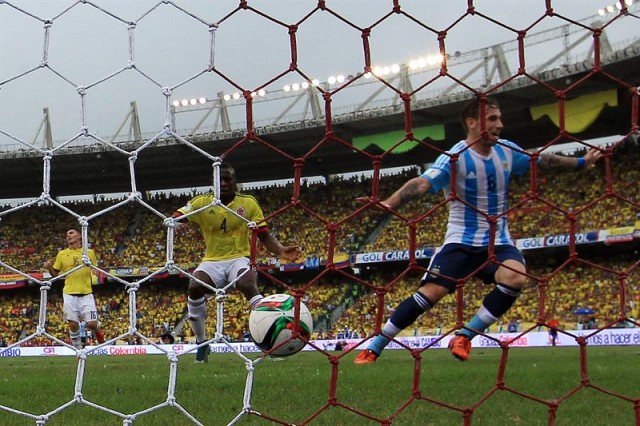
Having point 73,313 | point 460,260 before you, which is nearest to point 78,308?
point 73,313

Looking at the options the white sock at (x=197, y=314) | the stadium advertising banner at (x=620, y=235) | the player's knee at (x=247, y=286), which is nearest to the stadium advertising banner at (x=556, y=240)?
the stadium advertising banner at (x=620, y=235)

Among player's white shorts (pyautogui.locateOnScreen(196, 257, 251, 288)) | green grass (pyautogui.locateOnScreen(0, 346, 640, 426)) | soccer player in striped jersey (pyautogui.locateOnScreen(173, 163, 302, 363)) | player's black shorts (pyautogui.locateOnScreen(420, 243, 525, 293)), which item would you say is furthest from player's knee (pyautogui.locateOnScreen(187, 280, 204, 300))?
player's black shorts (pyautogui.locateOnScreen(420, 243, 525, 293))

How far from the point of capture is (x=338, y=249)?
2623 centimetres

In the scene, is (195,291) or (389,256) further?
(389,256)

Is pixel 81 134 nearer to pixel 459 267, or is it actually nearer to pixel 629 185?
pixel 459 267

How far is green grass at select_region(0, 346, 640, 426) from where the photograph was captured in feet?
12.9

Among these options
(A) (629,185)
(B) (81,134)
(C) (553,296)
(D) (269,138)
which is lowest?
(C) (553,296)

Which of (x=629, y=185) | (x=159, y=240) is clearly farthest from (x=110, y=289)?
(x=629, y=185)

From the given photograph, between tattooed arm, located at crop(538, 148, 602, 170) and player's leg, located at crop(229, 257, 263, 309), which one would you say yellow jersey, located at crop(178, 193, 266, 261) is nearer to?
player's leg, located at crop(229, 257, 263, 309)

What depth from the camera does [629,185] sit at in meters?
23.1

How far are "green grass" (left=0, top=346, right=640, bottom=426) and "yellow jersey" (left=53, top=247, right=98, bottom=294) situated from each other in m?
4.14

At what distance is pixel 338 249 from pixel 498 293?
2073 centimetres

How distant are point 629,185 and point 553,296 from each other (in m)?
4.72

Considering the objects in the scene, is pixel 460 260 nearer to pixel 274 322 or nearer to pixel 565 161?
pixel 565 161
